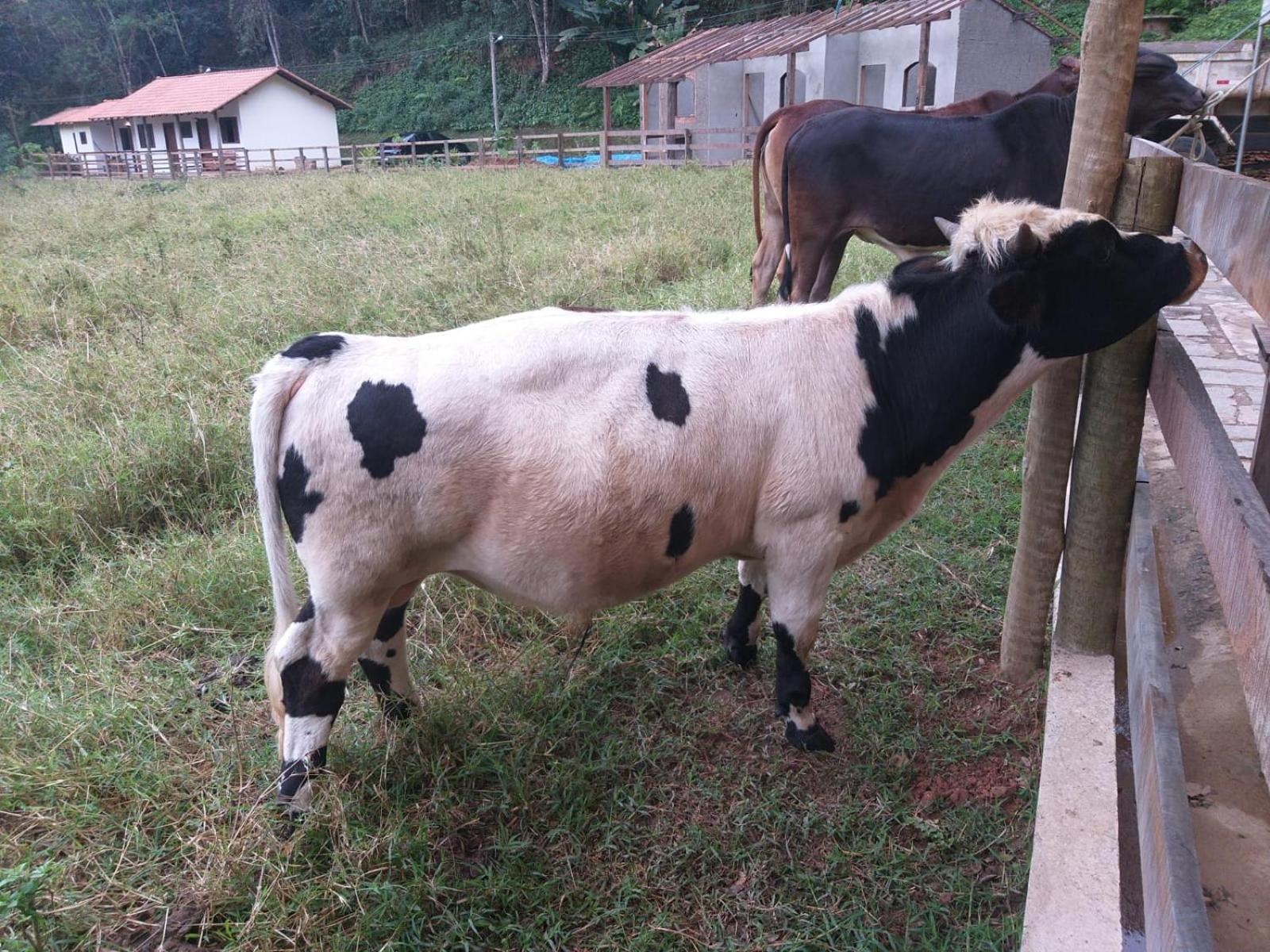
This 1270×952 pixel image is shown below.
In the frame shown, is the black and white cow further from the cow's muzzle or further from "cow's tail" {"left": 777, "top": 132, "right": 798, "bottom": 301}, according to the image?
"cow's tail" {"left": 777, "top": 132, "right": 798, "bottom": 301}

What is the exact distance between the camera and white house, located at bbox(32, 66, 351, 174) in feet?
140

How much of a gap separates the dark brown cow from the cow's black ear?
4.11 m

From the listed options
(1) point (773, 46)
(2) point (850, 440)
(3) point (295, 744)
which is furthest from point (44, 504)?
(1) point (773, 46)

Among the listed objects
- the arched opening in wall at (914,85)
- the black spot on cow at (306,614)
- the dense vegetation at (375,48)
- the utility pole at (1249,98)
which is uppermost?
the dense vegetation at (375,48)

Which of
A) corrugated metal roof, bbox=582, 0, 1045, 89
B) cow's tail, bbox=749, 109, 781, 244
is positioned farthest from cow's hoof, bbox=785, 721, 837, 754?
corrugated metal roof, bbox=582, 0, 1045, 89

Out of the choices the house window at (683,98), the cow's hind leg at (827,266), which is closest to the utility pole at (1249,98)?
the cow's hind leg at (827,266)

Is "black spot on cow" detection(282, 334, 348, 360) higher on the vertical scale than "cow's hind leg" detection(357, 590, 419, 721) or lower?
higher

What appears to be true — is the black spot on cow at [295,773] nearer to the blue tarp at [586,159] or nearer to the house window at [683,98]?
the blue tarp at [586,159]

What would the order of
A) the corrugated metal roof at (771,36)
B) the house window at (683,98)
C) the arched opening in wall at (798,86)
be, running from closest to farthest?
1. the corrugated metal roof at (771,36)
2. the arched opening in wall at (798,86)
3. the house window at (683,98)

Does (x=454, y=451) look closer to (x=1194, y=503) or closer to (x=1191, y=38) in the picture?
(x=1194, y=503)

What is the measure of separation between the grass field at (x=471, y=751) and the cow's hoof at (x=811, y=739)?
47 millimetres

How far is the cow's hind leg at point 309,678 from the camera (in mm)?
2680

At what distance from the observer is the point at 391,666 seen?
3.13 metres

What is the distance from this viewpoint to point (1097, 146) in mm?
2803
